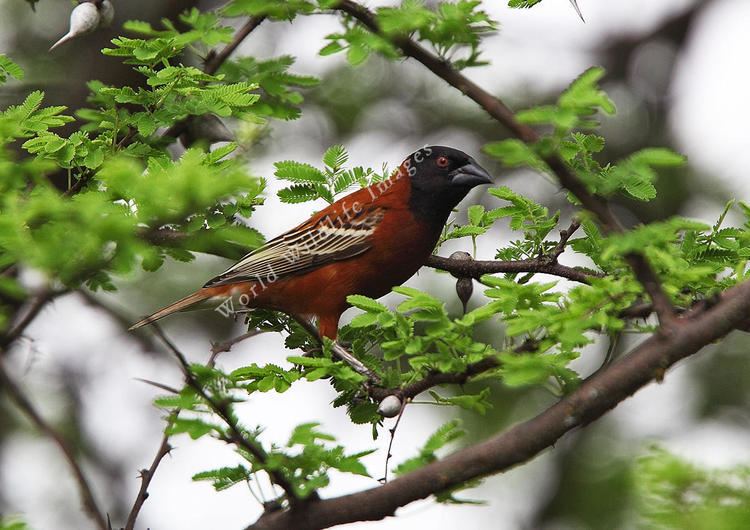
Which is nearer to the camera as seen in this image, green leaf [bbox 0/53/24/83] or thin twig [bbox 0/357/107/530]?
thin twig [bbox 0/357/107/530]

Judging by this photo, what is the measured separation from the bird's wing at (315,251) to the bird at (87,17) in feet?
5.45

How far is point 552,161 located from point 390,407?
4.52ft

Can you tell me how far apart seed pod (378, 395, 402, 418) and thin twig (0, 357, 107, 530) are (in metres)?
1.37

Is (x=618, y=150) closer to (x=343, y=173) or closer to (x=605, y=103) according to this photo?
(x=343, y=173)

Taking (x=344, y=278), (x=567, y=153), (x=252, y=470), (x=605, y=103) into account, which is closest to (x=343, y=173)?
(x=344, y=278)

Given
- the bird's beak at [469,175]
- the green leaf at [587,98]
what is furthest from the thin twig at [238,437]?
the bird's beak at [469,175]

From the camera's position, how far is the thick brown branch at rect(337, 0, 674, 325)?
115 inches

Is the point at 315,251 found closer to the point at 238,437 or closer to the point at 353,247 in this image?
the point at 353,247

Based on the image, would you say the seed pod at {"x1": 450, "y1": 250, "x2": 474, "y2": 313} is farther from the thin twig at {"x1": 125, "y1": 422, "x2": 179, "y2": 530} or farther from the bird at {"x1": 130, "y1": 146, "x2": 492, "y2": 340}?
the thin twig at {"x1": 125, "y1": 422, "x2": 179, "y2": 530}

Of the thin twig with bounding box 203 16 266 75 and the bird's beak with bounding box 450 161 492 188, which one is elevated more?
the thin twig with bounding box 203 16 266 75

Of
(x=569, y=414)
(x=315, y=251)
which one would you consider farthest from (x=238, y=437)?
(x=315, y=251)

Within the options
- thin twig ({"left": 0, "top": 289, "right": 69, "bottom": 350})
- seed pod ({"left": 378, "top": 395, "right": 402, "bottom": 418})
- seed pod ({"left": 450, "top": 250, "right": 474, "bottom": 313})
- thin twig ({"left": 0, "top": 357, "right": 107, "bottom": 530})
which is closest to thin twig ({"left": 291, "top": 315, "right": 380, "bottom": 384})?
seed pod ({"left": 378, "top": 395, "right": 402, "bottom": 418})

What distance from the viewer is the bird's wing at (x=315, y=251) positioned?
596 cm

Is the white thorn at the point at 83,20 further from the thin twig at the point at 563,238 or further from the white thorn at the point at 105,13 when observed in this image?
the thin twig at the point at 563,238
